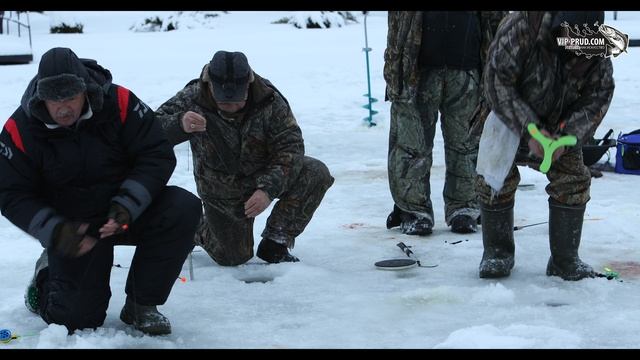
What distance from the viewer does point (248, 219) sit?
529 centimetres

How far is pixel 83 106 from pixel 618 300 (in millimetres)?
2593

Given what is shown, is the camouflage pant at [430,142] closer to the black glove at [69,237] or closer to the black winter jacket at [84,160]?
the black winter jacket at [84,160]

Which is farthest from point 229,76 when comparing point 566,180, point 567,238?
point 567,238

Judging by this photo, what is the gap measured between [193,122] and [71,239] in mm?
1299

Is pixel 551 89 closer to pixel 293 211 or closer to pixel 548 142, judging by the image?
pixel 548 142

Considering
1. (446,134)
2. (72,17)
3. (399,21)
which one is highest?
(399,21)

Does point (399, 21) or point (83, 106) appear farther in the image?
point (399, 21)

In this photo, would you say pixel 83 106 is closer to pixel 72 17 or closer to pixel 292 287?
pixel 292 287

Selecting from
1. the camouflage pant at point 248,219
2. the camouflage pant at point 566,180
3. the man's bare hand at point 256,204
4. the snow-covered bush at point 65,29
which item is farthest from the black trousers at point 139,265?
the snow-covered bush at point 65,29

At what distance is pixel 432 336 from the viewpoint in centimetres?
400

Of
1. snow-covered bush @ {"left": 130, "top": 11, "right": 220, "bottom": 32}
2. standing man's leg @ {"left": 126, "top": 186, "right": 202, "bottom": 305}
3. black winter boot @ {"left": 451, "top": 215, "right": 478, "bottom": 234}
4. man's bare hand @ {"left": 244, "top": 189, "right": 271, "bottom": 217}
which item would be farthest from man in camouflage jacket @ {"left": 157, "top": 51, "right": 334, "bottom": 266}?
snow-covered bush @ {"left": 130, "top": 11, "right": 220, "bottom": 32}

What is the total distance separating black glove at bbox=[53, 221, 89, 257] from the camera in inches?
146
